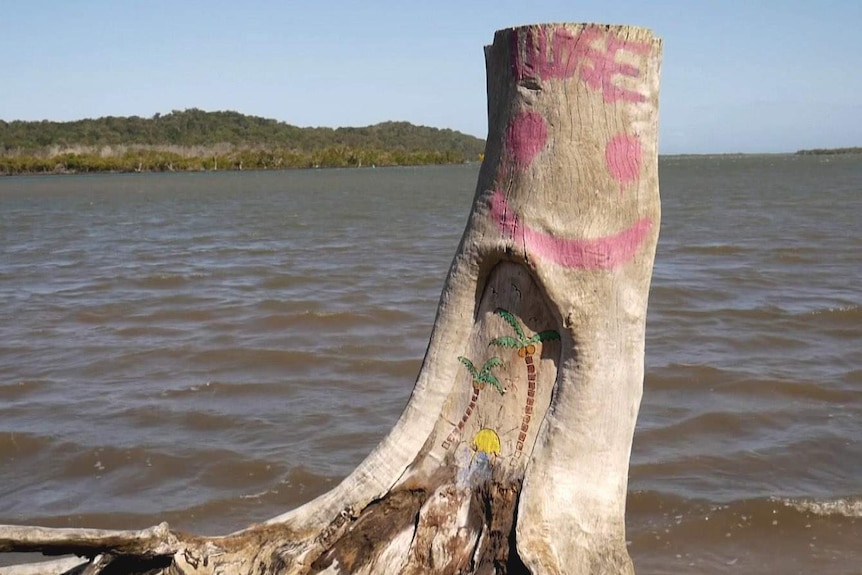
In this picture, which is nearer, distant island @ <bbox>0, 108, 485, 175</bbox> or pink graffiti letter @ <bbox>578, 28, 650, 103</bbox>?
pink graffiti letter @ <bbox>578, 28, 650, 103</bbox>

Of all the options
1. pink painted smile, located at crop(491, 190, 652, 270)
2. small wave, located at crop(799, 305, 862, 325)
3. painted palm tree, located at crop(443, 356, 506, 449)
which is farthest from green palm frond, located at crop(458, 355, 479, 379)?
small wave, located at crop(799, 305, 862, 325)

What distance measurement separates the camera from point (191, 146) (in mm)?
119188

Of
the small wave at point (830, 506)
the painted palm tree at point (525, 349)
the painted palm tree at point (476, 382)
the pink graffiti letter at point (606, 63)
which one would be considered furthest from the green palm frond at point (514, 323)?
the small wave at point (830, 506)

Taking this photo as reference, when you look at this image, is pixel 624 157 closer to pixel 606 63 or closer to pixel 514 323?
pixel 606 63

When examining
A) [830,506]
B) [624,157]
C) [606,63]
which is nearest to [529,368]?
[624,157]

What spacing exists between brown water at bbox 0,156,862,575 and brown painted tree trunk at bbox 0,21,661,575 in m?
2.04

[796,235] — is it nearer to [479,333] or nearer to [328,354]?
[328,354]

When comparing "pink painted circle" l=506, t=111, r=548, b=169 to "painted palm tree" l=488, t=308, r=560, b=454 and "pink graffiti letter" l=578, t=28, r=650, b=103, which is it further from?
"painted palm tree" l=488, t=308, r=560, b=454

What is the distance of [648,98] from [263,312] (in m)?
8.19

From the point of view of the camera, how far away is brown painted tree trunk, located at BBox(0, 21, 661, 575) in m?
2.70

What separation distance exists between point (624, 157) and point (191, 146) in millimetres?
122017

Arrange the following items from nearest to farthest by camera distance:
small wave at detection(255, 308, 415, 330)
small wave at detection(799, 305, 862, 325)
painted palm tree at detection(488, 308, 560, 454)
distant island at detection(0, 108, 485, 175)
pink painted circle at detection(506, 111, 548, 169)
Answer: pink painted circle at detection(506, 111, 548, 169), painted palm tree at detection(488, 308, 560, 454), small wave at detection(799, 305, 862, 325), small wave at detection(255, 308, 415, 330), distant island at detection(0, 108, 485, 175)

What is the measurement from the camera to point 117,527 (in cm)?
514

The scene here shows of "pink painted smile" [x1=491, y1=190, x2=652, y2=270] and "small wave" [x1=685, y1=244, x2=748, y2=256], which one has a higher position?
"pink painted smile" [x1=491, y1=190, x2=652, y2=270]
